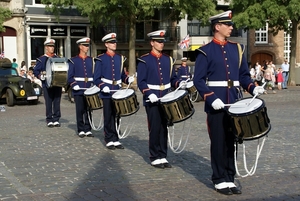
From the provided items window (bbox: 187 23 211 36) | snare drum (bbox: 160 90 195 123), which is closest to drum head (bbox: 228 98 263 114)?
snare drum (bbox: 160 90 195 123)

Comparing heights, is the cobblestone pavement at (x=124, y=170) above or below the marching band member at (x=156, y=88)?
below

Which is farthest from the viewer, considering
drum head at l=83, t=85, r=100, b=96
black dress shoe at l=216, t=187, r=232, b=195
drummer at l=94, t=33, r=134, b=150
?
drum head at l=83, t=85, r=100, b=96

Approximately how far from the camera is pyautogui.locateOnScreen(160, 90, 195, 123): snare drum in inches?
300

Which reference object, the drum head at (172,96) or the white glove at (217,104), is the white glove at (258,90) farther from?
the drum head at (172,96)

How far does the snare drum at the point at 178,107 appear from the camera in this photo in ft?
25.0

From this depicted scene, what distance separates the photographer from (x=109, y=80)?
10.4 metres

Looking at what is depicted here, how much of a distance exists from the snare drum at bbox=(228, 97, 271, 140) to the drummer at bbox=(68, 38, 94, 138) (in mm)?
6122

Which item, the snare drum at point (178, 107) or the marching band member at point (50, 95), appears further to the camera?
the marching band member at point (50, 95)

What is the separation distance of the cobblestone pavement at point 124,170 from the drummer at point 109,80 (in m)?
0.31

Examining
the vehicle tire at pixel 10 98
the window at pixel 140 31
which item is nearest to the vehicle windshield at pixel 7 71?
the vehicle tire at pixel 10 98

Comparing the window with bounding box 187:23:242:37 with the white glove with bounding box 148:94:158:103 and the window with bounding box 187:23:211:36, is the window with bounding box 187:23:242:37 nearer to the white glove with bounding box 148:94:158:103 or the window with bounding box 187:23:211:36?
the window with bounding box 187:23:211:36

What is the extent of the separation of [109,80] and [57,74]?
336 centimetres

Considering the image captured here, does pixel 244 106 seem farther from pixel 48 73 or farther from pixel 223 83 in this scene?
pixel 48 73

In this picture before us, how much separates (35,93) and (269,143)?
1395 centimetres
